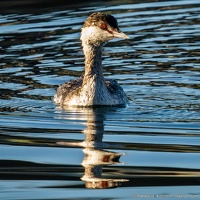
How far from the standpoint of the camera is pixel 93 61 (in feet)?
55.4

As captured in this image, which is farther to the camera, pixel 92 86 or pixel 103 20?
pixel 92 86

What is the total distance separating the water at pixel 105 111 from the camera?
34.4 feet

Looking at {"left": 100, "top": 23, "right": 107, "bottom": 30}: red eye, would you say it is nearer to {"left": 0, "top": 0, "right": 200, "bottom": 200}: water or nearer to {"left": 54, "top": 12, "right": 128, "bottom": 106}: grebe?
{"left": 54, "top": 12, "right": 128, "bottom": 106}: grebe

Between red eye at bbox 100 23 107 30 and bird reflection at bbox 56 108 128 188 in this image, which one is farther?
red eye at bbox 100 23 107 30

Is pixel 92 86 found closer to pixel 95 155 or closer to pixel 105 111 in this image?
pixel 105 111

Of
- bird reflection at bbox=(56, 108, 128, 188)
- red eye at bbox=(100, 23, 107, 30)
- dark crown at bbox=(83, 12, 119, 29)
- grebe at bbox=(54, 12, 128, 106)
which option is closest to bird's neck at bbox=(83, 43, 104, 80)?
grebe at bbox=(54, 12, 128, 106)

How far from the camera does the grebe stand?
53.4 feet

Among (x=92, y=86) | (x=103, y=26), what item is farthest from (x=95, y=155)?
(x=92, y=86)

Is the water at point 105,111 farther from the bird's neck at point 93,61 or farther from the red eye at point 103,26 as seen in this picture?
the red eye at point 103,26

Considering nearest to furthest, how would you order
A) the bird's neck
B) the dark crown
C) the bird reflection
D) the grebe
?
the bird reflection → the dark crown → the grebe → the bird's neck

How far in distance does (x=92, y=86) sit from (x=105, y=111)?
902 mm

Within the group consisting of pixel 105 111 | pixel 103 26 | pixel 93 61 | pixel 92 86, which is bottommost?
pixel 105 111

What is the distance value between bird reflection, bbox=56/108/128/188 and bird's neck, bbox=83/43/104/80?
1.49m

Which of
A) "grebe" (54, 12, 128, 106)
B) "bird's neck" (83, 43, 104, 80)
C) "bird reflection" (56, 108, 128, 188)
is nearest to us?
"bird reflection" (56, 108, 128, 188)
